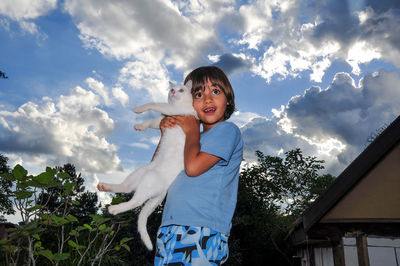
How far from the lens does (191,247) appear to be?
1711 millimetres

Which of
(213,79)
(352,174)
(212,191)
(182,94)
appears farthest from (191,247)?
(352,174)

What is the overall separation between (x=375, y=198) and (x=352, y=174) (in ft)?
2.38

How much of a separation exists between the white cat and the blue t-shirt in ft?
0.82

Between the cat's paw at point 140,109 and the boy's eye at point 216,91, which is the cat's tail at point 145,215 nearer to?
the cat's paw at point 140,109

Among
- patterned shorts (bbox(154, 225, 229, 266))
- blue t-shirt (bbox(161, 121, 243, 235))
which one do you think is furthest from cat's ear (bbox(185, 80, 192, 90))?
patterned shorts (bbox(154, 225, 229, 266))

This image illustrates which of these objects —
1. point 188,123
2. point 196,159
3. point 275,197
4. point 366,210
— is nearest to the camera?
point 196,159

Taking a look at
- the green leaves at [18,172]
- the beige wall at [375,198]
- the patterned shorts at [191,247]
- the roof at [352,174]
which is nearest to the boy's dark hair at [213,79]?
the patterned shorts at [191,247]

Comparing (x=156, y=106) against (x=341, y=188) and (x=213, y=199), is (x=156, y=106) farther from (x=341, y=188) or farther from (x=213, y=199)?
(x=341, y=188)

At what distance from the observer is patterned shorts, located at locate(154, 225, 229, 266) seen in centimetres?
170

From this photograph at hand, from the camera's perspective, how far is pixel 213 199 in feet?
5.95

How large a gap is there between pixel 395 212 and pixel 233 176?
5.95 m

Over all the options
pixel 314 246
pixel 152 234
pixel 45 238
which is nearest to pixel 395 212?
pixel 314 246

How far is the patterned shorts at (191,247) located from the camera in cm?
A: 170

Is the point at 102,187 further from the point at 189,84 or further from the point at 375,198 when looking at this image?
the point at 375,198
